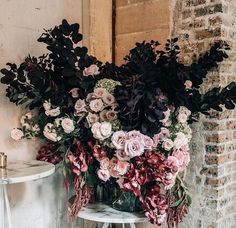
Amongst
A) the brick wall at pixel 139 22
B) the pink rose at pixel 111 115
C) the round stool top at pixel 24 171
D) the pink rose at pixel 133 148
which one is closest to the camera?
the round stool top at pixel 24 171

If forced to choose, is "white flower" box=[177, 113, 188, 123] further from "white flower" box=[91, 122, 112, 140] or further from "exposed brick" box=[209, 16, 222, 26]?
"exposed brick" box=[209, 16, 222, 26]

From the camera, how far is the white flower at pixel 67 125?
1.70m

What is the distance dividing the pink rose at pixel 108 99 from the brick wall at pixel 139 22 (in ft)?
2.14

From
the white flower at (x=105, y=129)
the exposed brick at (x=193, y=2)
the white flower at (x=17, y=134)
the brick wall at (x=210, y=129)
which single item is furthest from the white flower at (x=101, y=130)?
the exposed brick at (x=193, y=2)

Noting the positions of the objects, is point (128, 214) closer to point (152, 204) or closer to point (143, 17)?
point (152, 204)

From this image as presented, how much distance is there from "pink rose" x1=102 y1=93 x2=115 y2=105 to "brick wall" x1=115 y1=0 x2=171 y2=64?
0.65m

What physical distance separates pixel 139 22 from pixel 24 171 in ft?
3.99

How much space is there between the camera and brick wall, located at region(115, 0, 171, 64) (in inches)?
83.7

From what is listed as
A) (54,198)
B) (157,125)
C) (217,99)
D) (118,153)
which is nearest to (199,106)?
(217,99)

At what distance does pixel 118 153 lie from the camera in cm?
161

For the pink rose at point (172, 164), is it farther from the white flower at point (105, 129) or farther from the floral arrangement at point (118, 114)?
the white flower at point (105, 129)

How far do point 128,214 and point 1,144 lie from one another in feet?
2.38

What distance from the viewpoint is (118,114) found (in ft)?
5.28

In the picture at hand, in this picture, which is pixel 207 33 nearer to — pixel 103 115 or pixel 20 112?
pixel 103 115
